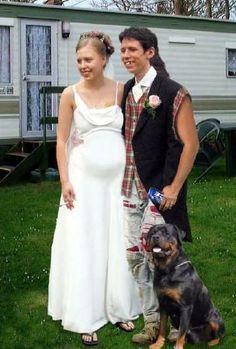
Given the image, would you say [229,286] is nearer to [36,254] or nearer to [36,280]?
[36,280]

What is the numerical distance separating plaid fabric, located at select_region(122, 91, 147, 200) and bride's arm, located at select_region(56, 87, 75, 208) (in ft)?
1.05

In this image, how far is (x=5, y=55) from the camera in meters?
11.1

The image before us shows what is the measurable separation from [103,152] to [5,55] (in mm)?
7813

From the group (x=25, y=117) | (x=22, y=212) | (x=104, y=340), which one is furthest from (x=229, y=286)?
(x=25, y=117)

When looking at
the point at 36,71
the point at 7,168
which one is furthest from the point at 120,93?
the point at 36,71

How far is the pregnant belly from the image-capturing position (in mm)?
3707

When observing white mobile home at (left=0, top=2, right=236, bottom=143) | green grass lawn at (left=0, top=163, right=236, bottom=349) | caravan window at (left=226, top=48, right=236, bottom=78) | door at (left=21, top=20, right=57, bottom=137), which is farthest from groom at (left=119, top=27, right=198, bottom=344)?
caravan window at (left=226, top=48, right=236, bottom=78)

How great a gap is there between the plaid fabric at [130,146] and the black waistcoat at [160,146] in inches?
1.8

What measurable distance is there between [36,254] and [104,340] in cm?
214

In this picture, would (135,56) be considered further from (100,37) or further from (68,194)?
(68,194)

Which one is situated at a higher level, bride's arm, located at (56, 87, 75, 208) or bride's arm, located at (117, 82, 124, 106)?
bride's arm, located at (117, 82, 124, 106)

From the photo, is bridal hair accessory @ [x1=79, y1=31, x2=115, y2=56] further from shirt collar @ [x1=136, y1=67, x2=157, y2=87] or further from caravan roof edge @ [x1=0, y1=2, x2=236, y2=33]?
caravan roof edge @ [x1=0, y1=2, x2=236, y2=33]

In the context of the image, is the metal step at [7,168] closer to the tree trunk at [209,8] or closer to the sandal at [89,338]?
the sandal at [89,338]

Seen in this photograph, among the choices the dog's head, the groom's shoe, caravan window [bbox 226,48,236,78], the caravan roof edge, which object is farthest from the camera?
caravan window [bbox 226,48,236,78]
